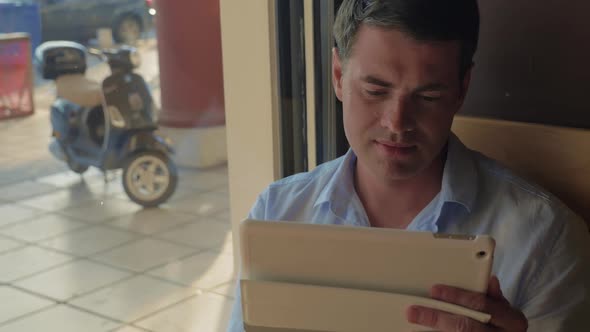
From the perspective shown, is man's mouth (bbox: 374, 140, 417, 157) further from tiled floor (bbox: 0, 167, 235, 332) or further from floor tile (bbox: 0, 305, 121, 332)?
floor tile (bbox: 0, 305, 121, 332)

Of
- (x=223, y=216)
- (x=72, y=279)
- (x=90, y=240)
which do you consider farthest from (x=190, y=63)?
(x=72, y=279)

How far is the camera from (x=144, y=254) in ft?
9.70

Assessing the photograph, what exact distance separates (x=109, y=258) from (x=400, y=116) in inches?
85.4

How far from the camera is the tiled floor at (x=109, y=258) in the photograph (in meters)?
2.46

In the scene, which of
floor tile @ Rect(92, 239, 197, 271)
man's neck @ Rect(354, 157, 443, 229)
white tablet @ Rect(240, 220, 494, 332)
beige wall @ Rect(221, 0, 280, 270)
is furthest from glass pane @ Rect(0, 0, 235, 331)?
white tablet @ Rect(240, 220, 494, 332)

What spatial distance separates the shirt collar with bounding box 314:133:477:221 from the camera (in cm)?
99

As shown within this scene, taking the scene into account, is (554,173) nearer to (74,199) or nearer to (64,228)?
(64,228)

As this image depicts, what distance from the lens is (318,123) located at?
1.53m

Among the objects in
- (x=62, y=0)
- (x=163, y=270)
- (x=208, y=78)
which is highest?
(x=62, y=0)

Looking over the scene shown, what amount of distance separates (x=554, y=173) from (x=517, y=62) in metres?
0.19

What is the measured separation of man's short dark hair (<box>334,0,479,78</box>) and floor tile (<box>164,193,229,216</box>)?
8.26 ft

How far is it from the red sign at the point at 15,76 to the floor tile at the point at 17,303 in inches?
102

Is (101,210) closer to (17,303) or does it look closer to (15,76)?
(17,303)

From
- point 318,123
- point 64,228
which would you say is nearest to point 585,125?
point 318,123
